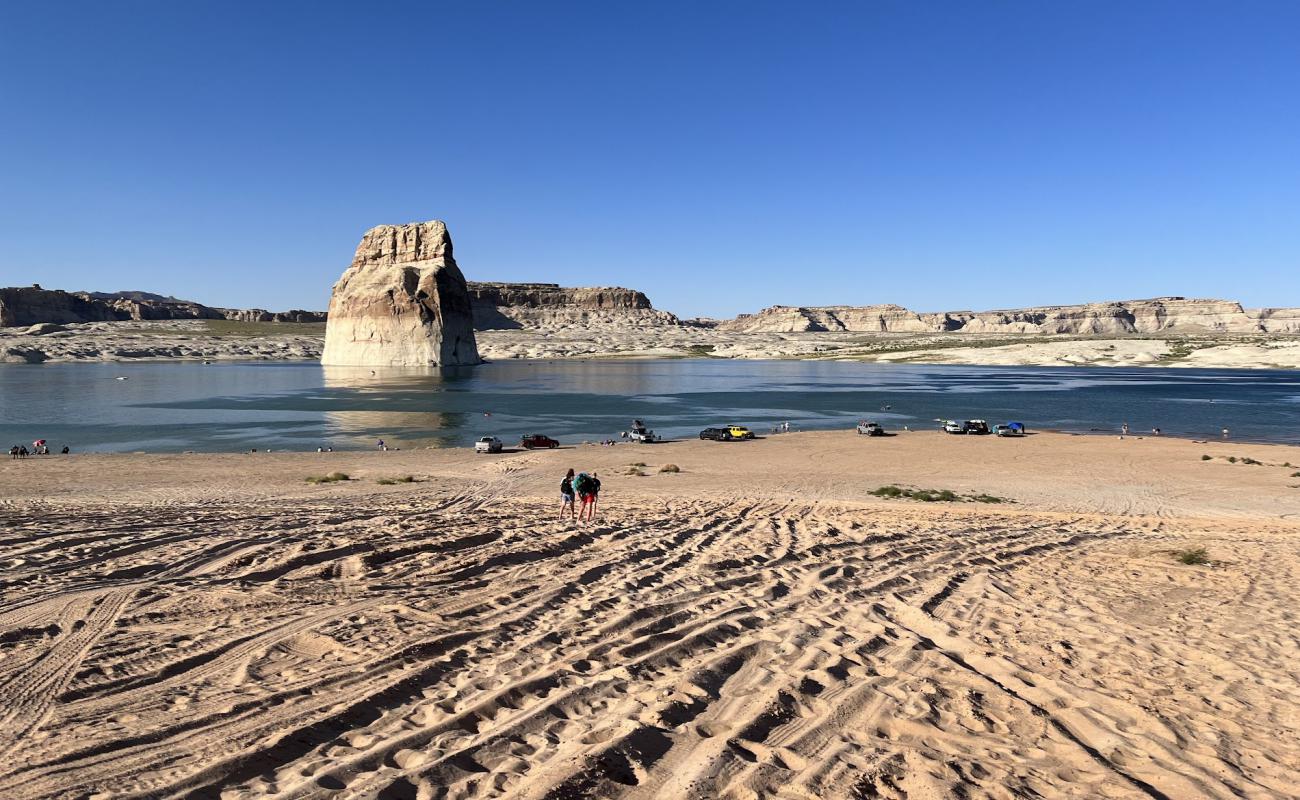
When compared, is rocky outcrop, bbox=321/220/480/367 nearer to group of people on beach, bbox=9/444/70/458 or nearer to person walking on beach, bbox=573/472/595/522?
group of people on beach, bbox=9/444/70/458

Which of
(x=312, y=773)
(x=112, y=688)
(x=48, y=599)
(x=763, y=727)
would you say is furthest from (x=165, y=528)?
(x=763, y=727)

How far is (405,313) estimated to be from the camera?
449 feet

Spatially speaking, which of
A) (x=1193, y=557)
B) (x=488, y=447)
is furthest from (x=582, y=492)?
(x=488, y=447)

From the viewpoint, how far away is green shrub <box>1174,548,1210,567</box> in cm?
1467

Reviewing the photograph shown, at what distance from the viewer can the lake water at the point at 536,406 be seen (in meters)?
51.7

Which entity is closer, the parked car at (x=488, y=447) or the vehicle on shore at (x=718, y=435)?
the parked car at (x=488, y=447)

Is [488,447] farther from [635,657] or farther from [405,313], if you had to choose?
[405,313]

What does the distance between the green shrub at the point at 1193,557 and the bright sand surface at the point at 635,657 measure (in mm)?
548

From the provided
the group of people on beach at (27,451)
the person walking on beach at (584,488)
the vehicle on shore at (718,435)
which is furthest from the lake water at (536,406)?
the person walking on beach at (584,488)

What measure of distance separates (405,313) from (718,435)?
103 meters

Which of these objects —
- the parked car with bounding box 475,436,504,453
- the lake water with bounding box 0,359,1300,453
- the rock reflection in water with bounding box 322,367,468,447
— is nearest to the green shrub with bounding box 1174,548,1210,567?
the parked car with bounding box 475,436,504,453

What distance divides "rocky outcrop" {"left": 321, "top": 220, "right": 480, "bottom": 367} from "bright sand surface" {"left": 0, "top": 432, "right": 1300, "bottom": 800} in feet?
404

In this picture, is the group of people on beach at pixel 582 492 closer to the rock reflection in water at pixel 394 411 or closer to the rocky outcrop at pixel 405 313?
the rock reflection in water at pixel 394 411

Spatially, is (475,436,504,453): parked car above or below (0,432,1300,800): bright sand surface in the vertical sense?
below
